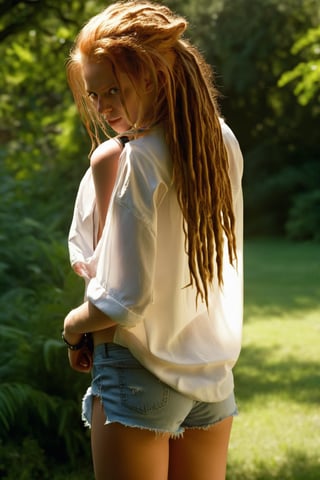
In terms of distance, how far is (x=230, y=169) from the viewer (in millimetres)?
2098

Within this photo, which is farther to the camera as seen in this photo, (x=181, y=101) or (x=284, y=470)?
(x=284, y=470)

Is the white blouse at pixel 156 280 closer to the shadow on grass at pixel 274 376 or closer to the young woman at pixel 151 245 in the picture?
the young woman at pixel 151 245

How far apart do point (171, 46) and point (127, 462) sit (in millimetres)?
988

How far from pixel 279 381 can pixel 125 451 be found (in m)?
5.68

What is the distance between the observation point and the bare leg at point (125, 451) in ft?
6.20

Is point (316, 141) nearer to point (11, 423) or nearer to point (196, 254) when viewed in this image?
point (11, 423)

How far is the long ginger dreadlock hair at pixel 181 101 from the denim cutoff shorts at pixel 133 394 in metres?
0.24

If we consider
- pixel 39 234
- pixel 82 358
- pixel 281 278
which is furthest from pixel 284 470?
pixel 281 278

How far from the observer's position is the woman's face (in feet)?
6.31

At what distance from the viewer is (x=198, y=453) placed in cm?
206

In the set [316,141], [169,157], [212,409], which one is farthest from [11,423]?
[316,141]

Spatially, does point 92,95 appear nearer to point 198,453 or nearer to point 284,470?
point 198,453

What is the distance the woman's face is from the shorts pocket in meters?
0.59

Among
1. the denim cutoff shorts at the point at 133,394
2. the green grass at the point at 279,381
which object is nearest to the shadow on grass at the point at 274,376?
the green grass at the point at 279,381
